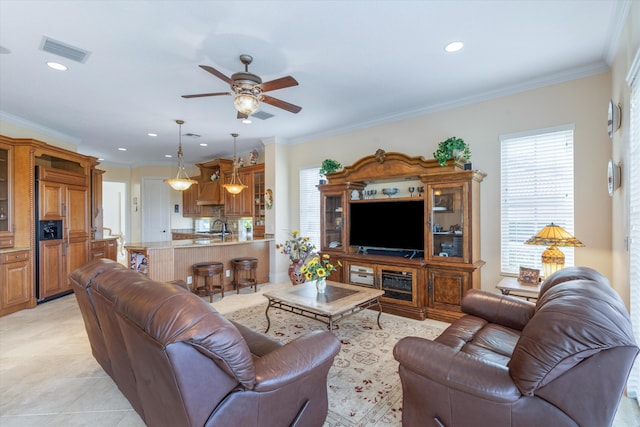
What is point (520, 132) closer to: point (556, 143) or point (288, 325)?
point (556, 143)

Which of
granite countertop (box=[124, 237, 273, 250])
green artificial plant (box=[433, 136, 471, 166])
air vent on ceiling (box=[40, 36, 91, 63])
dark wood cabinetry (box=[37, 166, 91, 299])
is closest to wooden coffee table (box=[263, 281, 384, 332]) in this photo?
green artificial plant (box=[433, 136, 471, 166])

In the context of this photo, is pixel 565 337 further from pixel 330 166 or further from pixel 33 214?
pixel 33 214

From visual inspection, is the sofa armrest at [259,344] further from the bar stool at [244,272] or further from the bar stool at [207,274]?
the bar stool at [244,272]

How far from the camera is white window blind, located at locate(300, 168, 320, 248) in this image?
5.88 m

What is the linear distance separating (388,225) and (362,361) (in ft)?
6.81

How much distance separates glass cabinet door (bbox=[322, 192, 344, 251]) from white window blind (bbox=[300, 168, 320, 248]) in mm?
771

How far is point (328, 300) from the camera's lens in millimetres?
3162

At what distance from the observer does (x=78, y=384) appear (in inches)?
97.7

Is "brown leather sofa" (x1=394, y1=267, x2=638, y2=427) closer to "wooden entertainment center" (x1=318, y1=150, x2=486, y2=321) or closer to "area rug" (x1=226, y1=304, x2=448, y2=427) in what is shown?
"area rug" (x1=226, y1=304, x2=448, y2=427)

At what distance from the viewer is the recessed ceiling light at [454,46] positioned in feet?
9.06

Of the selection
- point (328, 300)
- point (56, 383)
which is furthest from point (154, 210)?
point (328, 300)

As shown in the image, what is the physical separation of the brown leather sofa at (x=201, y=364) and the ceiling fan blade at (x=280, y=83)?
186cm

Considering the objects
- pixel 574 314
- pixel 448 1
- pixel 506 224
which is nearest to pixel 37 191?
pixel 448 1

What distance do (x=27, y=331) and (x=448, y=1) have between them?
5.45 m
